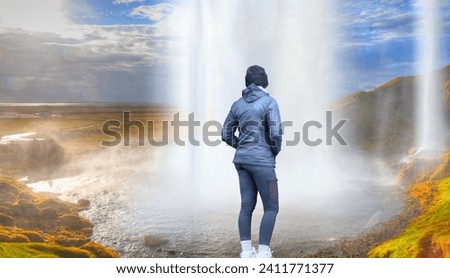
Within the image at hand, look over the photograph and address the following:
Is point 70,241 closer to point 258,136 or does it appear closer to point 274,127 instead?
point 258,136

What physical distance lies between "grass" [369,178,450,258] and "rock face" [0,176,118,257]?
104 inches

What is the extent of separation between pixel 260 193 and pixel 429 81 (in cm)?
269

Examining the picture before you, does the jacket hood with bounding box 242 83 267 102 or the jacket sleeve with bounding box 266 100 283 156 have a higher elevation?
the jacket hood with bounding box 242 83 267 102

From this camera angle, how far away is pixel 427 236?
268 inches

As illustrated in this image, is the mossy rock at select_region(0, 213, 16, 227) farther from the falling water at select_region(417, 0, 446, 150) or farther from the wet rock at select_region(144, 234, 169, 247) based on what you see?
the falling water at select_region(417, 0, 446, 150)

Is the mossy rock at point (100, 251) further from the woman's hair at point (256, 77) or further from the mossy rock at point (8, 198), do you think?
the woman's hair at point (256, 77)

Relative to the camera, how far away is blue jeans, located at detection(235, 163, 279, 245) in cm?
559

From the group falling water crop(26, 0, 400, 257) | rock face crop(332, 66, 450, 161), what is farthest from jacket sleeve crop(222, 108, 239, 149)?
rock face crop(332, 66, 450, 161)

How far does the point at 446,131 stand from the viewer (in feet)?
24.0

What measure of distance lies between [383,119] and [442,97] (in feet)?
2.08
